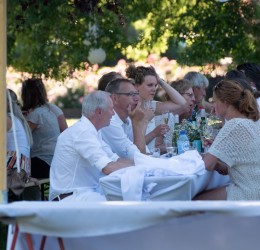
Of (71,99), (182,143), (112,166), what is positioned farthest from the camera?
(71,99)

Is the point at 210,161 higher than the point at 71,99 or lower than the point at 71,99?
higher

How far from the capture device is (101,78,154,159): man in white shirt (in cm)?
727

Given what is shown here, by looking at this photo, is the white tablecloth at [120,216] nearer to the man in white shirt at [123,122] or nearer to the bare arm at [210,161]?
the bare arm at [210,161]

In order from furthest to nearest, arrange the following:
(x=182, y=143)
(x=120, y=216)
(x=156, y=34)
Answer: (x=156, y=34)
(x=182, y=143)
(x=120, y=216)

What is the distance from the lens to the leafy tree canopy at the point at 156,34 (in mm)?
11711

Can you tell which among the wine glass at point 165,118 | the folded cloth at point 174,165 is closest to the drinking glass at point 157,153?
the wine glass at point 165,118

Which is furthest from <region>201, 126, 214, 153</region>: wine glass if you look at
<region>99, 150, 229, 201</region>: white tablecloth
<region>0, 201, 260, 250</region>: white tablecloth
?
<region>0, 201, 260, 250</region>: white tablecloth

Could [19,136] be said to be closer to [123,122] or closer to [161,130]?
[123,122]

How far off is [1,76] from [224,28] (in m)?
6.66

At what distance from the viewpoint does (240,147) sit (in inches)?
227

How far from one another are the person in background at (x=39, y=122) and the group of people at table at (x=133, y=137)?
0.93m

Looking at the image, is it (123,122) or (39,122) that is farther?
(39,122)

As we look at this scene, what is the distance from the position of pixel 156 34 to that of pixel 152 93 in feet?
13.0

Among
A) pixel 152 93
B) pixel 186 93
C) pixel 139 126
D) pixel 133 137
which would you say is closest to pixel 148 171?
pixel 139 126
